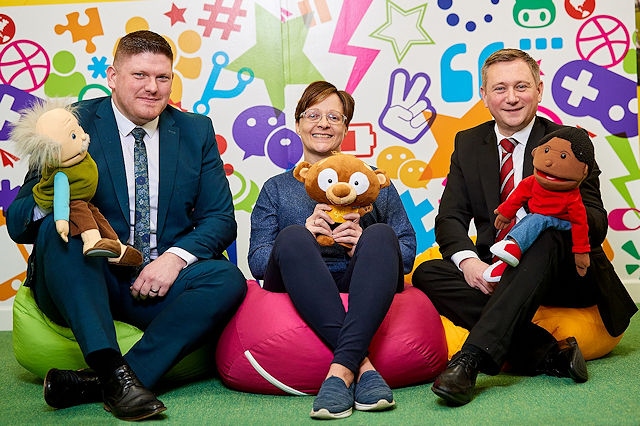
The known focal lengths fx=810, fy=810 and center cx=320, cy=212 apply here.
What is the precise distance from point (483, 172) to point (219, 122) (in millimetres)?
1368

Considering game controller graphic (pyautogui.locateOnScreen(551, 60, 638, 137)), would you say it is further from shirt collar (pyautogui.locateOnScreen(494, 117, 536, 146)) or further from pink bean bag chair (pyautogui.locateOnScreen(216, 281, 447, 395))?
pink bean bag chair (pyautogui.locateOnScreen(216, 281, 447, 395))

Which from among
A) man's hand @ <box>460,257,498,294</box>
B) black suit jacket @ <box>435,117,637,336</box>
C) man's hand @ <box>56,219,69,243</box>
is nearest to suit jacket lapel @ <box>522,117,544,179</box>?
black suit jacket @ <box>435,117,637,336</box>

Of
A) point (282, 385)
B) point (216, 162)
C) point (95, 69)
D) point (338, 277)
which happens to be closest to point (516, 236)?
point (338, 277)

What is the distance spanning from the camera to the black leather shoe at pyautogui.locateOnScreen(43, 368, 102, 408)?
2.07 meters

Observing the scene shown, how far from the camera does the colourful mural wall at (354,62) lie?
3488mm

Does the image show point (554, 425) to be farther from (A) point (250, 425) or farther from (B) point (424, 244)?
(B) point (424, 244)

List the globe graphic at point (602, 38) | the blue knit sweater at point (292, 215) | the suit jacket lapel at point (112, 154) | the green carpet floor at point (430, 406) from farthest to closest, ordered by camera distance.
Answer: the globe graphic at point (602, 38) → the blue knit sweater at point (292, 215) → the suit jacket lapel at point (112, 154) → the green carpet floor at point (430, 406)

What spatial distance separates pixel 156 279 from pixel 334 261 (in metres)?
0.54

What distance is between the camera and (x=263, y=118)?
3516 millimetres

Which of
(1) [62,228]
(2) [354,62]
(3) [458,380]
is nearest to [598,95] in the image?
(2) [354,62]

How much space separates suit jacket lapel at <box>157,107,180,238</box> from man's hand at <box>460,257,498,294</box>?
0.92 m

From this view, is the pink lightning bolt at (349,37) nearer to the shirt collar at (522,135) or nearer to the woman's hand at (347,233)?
the shirt collar at (522,135)

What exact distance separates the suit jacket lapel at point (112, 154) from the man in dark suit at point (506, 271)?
96 cm

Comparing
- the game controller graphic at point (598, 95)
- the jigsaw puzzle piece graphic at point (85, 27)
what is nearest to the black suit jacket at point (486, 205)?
the game controller graphic at point (598, 95)
